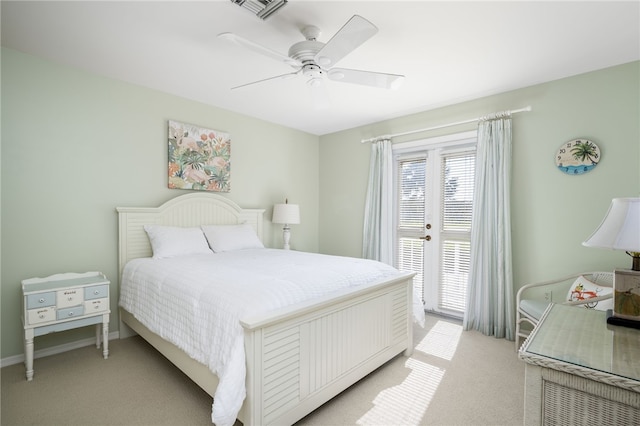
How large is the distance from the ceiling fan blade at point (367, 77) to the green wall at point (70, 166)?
6.86 ft

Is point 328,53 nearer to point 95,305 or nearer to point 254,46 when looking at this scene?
point 254,46

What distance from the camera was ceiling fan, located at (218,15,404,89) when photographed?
5.45 ft

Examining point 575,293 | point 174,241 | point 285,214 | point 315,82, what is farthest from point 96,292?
point 575,293

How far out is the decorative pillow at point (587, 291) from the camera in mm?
2266

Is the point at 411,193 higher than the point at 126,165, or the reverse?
the point at 126,165

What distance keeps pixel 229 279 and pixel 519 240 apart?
2.85 meters

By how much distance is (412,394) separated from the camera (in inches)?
82.8

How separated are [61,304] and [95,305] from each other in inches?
8.6

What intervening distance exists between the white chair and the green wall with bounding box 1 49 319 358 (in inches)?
145

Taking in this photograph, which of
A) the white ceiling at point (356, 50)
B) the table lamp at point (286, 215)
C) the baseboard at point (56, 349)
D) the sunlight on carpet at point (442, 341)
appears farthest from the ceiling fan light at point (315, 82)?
the baseboard at point (56, 349)

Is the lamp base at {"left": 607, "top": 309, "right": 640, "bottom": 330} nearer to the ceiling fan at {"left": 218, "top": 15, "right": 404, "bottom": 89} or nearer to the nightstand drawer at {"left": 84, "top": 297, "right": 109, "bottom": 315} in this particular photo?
the ceiling fan at {"left": 218, "top": 15, "right": 404, "bottom": 89}

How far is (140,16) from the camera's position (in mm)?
2002

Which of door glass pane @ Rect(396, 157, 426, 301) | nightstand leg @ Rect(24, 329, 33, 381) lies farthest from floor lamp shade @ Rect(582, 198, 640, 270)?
nightstand leg @ Rect(24, 329, 33, 381)

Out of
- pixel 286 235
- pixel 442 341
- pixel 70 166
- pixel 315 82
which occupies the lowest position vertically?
pixel 442 341
